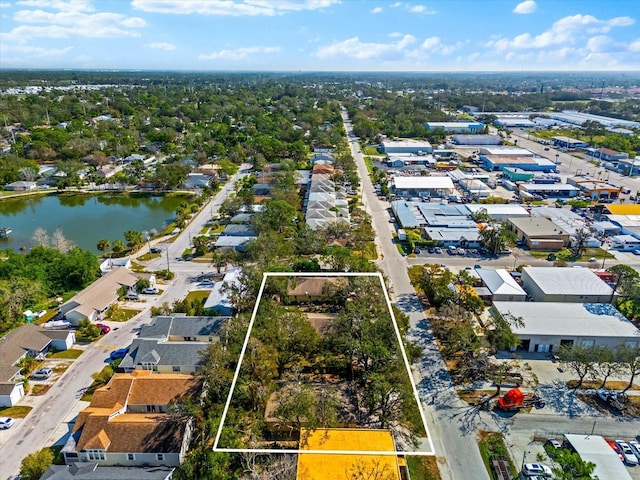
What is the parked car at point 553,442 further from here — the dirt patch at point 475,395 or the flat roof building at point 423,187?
the flat roof building at point 423,187

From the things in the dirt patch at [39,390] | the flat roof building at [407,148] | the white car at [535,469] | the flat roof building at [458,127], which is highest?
the flat roof building at [458,127]

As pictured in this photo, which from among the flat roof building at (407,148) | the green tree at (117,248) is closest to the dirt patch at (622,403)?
the green tree at (117,248)

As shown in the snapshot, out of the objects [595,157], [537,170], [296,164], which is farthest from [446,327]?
[595,157]

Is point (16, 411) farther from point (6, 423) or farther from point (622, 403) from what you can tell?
point (622, 403)

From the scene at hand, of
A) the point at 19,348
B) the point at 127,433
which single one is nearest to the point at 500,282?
the point at 127,433

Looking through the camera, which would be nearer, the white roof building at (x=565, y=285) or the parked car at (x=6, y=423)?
the parked car at (x=6, y=423)

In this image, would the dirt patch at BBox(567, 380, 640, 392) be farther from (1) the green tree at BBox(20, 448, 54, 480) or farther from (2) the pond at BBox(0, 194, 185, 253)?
(2) the pond at BBox(0, 194, 185, 253)
